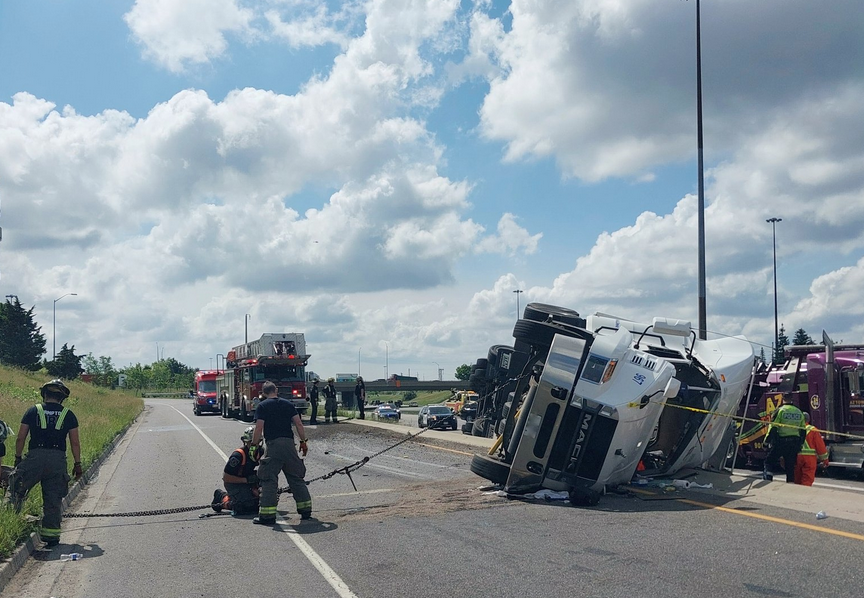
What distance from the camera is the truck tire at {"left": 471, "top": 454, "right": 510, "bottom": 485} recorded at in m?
11.5

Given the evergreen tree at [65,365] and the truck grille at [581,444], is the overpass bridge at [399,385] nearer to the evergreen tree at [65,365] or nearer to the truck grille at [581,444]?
the evergreen tree at [65,365]

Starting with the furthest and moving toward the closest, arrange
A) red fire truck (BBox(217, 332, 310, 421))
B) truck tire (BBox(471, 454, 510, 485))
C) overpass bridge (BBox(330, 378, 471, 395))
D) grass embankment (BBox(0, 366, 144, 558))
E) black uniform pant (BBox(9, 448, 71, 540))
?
overpass bridge (BBox(330, 378, 471, 395))
red fire truck (BBox(217, 332, 310, 421))
truck tire (BBox(471, 454, 510, 485))
black uniform pant (BBox(9, 448, 71, 540))
grass embankment (BBox(0, 366, 144, 558))

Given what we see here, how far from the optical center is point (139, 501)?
42.5 ft

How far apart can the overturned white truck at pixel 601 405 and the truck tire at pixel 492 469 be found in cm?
1

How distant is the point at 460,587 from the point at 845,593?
2855 mm

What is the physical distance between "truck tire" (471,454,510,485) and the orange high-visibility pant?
4.22m

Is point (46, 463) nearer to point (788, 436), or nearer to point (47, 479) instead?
point (47, 479)

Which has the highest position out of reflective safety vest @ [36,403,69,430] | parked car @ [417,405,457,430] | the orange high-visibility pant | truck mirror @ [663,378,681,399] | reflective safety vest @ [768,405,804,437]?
truck mirror @ [663,378,681,399]

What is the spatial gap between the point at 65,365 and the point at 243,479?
77974 mm

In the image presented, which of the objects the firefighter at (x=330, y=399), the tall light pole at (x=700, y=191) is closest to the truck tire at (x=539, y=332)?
the tall light pole at (x=700, y=191)

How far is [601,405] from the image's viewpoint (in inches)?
414

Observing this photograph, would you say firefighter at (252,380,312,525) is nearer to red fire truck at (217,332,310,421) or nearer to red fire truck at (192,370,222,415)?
red fire truck at (217,332,310,421)

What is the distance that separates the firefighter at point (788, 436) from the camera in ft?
39.2

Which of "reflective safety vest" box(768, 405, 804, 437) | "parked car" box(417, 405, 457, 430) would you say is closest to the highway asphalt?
"reflective safety vest" box(768, 405, 804, 437)
